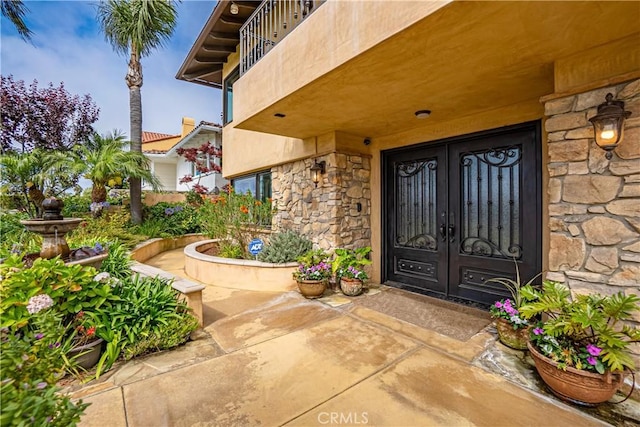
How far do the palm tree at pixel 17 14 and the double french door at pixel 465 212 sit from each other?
752 centimetres

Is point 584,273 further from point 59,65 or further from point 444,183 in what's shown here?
point 59,65

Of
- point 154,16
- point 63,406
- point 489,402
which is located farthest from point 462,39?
point 154,16

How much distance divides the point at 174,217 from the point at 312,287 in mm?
7671

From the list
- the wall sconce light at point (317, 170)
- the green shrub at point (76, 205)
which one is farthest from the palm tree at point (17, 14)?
the wall sconce light at point (317, 170)

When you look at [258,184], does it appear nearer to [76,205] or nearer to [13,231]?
[13,231]

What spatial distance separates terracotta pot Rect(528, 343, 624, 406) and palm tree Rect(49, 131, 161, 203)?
9.50m

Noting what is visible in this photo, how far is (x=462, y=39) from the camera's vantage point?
2283 millimetres

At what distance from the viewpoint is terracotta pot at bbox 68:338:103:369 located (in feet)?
7.86

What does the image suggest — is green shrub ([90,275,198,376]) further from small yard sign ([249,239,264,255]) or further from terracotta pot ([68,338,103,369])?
small yard sign ([249,239,264,255])

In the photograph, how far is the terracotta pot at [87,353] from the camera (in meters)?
2.39

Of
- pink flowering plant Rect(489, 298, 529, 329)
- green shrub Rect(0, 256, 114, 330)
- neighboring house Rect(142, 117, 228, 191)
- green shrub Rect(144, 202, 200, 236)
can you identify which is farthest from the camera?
neighboring house Rect(142, 117, 228, 191)

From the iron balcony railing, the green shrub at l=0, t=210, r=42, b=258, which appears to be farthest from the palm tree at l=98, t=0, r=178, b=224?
the iron balcony railing

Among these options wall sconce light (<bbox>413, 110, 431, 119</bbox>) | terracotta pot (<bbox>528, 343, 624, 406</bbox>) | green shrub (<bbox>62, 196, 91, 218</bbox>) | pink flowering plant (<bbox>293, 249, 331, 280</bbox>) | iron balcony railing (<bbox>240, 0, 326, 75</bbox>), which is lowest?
terracotta pot (<bbox>528, 343, 624, 406</bbox>)

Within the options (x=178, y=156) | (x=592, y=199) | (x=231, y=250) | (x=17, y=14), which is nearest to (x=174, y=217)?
(x=231, y=250)
